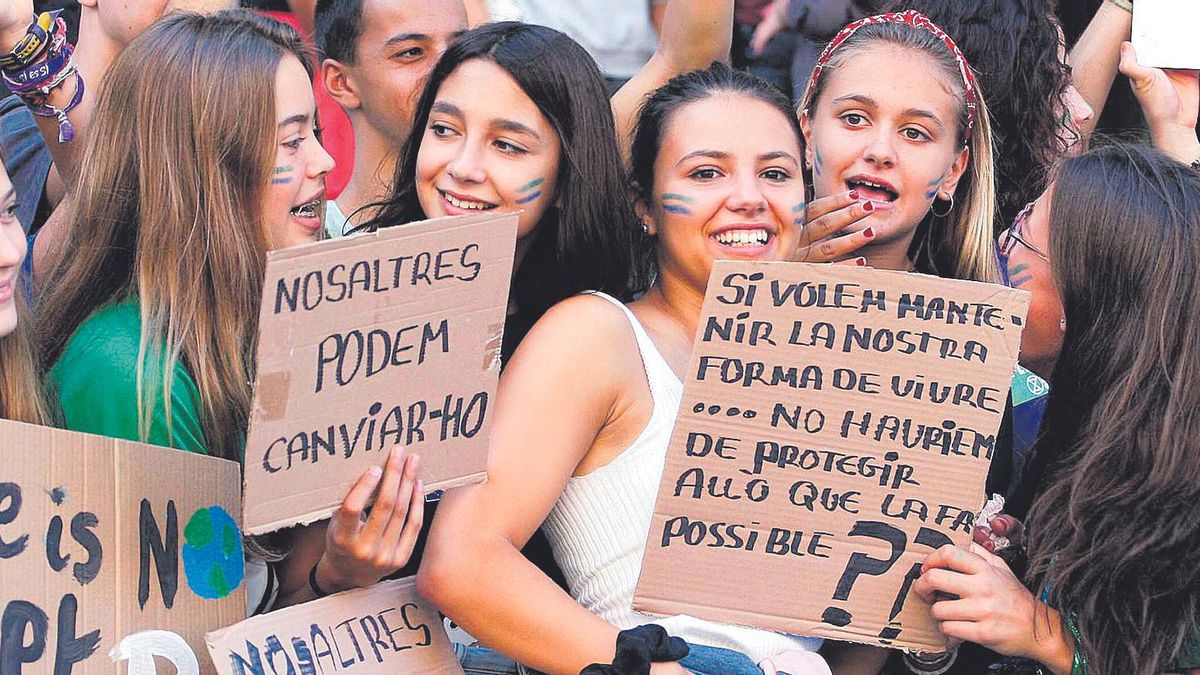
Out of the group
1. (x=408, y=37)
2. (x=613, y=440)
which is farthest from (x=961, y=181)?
(x=408, y=37)

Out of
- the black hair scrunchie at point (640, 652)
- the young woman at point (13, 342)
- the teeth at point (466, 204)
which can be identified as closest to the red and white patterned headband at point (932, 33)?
the teeth at point (466, 204)

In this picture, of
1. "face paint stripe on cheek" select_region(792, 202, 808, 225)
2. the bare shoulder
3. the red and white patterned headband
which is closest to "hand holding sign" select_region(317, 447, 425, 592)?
the bare shoulder

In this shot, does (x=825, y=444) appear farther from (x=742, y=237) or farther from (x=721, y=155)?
(x=721, y=155)

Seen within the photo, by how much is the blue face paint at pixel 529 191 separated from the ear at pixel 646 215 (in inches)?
8.0

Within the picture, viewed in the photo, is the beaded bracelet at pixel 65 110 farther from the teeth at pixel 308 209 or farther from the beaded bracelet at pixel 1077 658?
the beaded bracelet at pixel 1077 658

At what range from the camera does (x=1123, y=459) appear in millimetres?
2631

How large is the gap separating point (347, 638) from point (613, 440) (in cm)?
57

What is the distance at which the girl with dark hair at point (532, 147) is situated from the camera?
9.37 ft

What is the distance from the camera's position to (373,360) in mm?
2215

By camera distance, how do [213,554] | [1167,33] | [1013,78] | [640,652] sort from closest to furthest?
[640,652] < [213,554] < [1013,78] < [1167,33]

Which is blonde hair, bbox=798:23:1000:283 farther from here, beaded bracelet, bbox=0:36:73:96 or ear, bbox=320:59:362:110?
beaded bracelet, bbox=0:36:73:96

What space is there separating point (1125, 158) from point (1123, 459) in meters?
0.64

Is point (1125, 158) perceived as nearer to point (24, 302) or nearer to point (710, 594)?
point (710, 594)

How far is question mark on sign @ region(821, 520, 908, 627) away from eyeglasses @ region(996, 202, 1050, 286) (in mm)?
825
